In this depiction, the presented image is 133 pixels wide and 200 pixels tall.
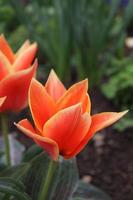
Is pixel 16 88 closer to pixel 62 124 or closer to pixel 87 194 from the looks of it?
pixel 62 124

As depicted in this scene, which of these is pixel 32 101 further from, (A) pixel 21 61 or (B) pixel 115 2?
(B) pixel 115 2

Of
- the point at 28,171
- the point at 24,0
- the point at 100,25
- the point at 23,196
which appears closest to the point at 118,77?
the point at 100,25

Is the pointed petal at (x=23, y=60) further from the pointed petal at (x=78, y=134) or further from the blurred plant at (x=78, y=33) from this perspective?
the blurred plant at (x=78, y=33)

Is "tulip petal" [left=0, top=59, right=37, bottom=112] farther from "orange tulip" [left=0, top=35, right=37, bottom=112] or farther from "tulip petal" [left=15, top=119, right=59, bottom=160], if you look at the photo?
"tulip petal" [left=15, top=119, right=59, bottom=160]

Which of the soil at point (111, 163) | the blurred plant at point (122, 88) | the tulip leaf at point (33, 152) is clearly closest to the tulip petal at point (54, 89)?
the tulip leaf at point (33, 152)

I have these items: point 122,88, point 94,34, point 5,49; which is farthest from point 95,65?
point 5,49

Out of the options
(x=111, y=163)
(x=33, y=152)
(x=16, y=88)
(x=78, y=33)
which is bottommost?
(x=111, y=163)
